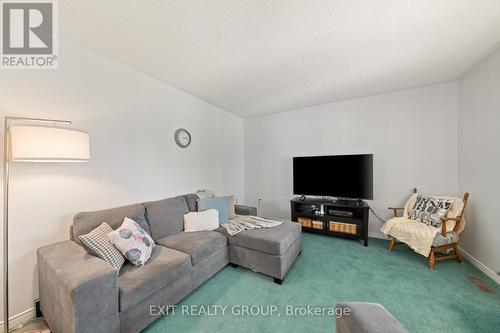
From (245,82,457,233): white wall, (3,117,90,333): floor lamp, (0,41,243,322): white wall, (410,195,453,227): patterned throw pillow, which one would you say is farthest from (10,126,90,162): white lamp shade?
(410,195,453,227): patterned throw pillow

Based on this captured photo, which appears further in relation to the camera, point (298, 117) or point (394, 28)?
point (298, 117)

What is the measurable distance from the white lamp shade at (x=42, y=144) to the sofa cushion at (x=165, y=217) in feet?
3.32

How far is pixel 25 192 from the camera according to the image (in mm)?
1591

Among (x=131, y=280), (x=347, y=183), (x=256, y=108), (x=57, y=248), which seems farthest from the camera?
(x=256, y=108)

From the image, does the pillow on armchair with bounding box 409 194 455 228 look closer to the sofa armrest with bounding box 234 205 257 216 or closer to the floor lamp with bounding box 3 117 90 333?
the sofa armrest with bounding box 234 205 257 216

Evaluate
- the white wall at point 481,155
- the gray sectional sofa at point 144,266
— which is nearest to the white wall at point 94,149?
the gray sectional sofa at point 144,266

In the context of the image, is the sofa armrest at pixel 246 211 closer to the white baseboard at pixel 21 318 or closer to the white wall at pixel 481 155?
the white baseboard at pixel 21 318

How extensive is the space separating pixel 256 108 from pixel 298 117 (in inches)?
35.8

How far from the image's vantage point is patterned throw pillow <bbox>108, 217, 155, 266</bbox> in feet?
5.24

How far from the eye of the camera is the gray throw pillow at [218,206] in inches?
106

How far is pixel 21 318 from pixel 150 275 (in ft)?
3.79

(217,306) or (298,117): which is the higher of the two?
(298,117)

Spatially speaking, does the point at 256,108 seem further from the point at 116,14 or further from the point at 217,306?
the point at 217,306

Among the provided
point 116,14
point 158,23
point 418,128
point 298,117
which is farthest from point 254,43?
point 418,128
